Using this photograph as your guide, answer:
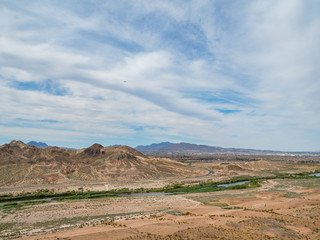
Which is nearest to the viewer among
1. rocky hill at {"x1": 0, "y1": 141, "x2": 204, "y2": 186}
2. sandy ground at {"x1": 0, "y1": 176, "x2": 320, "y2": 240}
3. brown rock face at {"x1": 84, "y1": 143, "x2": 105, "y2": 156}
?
sandy ground at {"x1": 0, "y1": 176, "x2": 320, "y2": 240}

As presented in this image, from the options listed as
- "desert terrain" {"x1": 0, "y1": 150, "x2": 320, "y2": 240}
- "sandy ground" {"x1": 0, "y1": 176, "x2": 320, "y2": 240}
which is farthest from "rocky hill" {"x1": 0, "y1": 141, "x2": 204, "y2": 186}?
"sandy ground" {"x1": 0, "y1": 176, "x2": 320, "y2": 240}

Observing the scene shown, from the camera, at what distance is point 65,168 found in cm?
9406

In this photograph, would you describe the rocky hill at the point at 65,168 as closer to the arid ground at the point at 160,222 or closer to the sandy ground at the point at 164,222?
the arid ground at the point at 160,222

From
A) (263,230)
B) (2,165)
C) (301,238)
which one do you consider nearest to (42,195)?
(2,165)

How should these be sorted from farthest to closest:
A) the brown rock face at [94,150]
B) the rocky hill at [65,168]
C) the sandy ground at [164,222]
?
the brown rock face at [94,150] < the rocky hill at [65,168] < the sandy ground at [164,222]

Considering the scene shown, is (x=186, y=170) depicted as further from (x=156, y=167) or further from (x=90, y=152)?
(x=90, y=152)

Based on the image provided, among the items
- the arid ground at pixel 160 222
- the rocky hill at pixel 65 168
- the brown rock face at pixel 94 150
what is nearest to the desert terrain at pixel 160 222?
the arid ground at pixel 160 222

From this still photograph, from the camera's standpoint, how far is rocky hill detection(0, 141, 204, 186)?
274 ft

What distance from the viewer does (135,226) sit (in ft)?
92.1

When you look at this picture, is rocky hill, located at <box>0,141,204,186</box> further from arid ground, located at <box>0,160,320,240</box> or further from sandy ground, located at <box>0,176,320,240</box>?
sandy ground, located at <box>0,176,320,240</box>

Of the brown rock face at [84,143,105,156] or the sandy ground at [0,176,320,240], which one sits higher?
the brown rock face at [84,143,105,156]

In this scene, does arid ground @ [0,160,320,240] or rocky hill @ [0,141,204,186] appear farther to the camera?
rocky hill @ [0,141,204,186]

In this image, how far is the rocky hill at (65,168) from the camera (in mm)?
83438

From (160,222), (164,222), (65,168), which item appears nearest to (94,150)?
(65,168)
